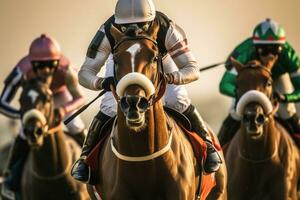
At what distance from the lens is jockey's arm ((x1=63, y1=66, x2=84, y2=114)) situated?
44.3ft

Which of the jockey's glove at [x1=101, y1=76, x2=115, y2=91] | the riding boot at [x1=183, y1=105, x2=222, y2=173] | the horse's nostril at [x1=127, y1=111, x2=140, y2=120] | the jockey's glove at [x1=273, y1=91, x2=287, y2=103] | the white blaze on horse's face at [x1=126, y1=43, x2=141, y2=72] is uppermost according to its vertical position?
the white blaze on horse's face at [x1=126, y1=43, x2=141, y2=72]

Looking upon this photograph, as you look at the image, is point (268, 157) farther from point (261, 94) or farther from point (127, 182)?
point (127, 182)

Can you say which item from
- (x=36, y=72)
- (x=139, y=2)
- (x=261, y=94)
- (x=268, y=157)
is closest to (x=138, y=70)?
(x=139, y=2)

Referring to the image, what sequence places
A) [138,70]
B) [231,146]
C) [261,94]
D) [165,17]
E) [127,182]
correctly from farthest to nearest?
1. [231,146]
2. [261,94]
3. [165,17]
4. [127,182]
5. [138,70]

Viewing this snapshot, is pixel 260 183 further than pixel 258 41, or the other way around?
pixel 258 41

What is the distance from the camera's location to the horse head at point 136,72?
8.02 m

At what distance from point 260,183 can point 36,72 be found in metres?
3.21

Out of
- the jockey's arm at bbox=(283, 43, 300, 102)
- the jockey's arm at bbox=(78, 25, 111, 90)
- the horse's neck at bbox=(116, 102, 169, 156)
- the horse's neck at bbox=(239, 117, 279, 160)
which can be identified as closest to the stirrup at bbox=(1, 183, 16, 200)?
the horse's neck at bbox=(239, 117, 279, 160)

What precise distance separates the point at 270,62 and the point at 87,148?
4783mm

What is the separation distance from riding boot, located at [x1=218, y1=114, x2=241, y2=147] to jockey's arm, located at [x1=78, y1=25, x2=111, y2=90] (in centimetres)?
502

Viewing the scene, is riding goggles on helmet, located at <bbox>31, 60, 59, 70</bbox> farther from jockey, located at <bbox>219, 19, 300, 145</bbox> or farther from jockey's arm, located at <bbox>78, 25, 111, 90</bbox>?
jockey's arm, located at <bbox>78, 25, 111, 90</bbox>

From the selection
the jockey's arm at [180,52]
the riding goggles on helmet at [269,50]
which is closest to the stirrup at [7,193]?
the riding goggles on helmet at [269,50]

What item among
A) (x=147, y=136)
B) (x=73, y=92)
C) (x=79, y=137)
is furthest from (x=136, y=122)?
(x=79, y=137)

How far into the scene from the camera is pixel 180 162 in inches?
352
